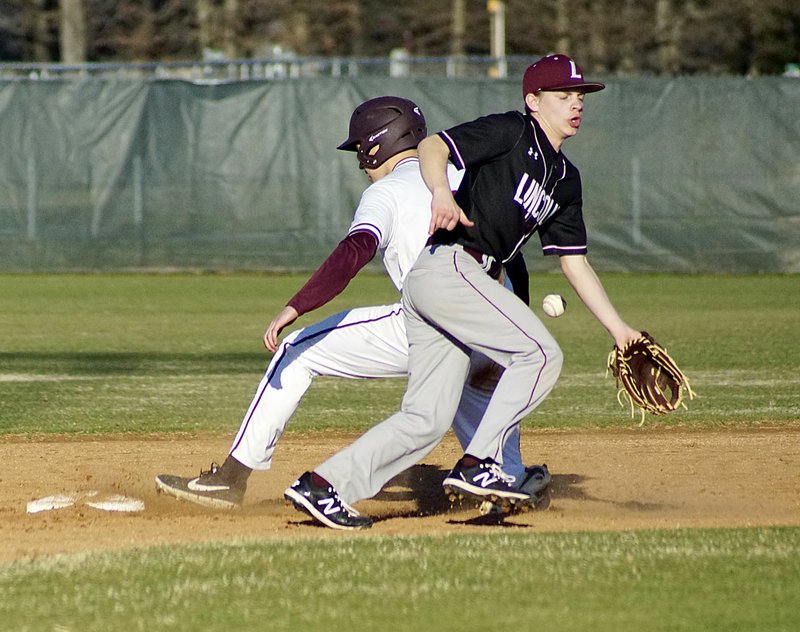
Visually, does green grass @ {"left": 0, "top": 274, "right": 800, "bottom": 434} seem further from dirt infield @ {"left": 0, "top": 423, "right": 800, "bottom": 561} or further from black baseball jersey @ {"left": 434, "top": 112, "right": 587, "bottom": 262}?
black baseball jersey @ {"left": 434, "top": 112, "right": 587, "bottom": 262}

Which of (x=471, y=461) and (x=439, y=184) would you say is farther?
(x=471, y=461)

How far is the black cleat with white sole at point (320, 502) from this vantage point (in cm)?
471

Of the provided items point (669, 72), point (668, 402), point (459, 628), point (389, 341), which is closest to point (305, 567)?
point (459, 628)

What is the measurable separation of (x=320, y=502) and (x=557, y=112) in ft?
5.24

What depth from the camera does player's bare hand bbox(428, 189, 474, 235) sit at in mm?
4273

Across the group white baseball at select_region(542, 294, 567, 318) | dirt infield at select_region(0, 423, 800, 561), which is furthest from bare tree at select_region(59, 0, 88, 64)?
white baseball at select_region(542, 294, 567, 318)

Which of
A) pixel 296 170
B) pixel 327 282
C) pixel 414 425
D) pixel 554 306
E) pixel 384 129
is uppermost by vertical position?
pixel 384 129

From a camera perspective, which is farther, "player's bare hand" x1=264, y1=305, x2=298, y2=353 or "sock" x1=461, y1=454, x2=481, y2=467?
"sock" x1=461, y1=454, x2=481, y2=467

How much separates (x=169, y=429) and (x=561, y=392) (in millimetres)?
2841

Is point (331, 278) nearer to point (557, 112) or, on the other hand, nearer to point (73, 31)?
point (557, 112)

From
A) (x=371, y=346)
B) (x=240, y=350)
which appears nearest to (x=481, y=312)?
(x=371, y=346)

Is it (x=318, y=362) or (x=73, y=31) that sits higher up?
(x=318, y=362)

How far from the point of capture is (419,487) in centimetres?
593

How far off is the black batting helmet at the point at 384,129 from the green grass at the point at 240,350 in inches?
113
